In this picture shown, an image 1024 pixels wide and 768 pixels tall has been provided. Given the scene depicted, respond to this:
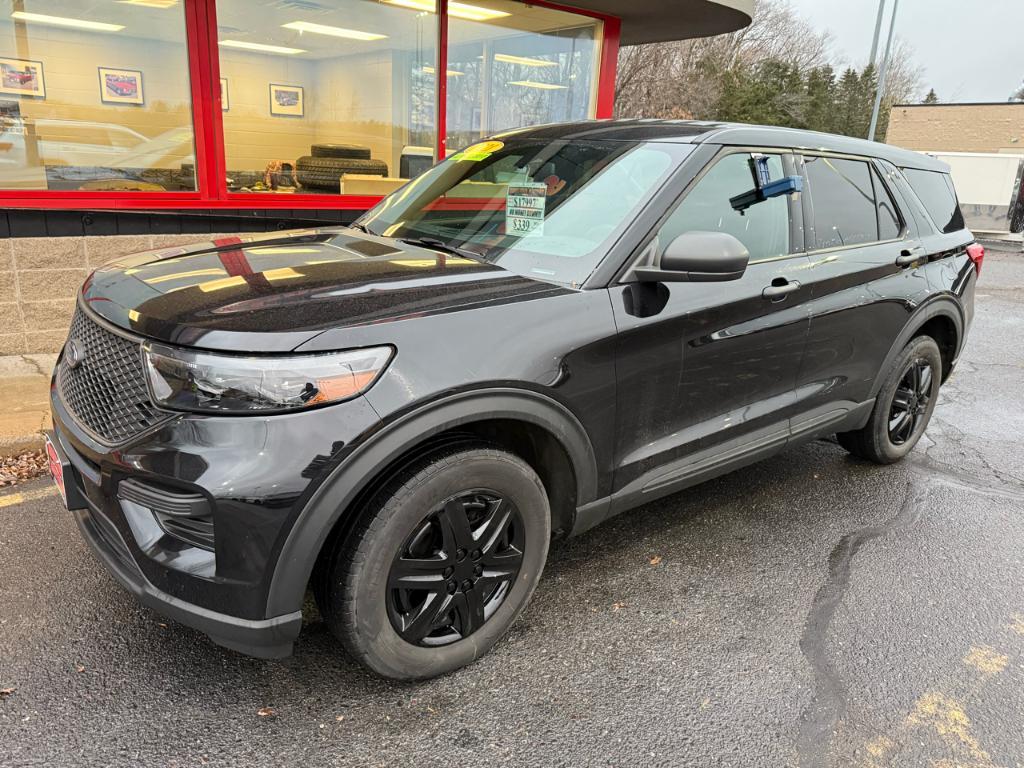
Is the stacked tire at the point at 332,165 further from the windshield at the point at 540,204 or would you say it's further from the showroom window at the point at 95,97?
the windshield at the point at 540,204

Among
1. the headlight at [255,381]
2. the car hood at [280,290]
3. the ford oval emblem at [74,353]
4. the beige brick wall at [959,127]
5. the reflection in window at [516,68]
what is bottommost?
the ford oval emblem at [74,353]

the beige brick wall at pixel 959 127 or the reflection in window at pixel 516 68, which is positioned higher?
Result: the beige brick wall at pixel 959 127

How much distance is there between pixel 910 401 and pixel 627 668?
9.00ft

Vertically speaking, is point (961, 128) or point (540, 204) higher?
point (961, 128)

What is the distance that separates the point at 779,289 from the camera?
10.5ft

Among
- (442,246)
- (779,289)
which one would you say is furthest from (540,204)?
(779,289)

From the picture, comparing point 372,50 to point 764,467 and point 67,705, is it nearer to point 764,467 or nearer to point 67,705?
point 764,467

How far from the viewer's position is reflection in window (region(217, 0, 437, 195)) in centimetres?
689

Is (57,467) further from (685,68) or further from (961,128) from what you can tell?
(961,128)

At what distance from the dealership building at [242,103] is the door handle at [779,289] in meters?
4.09

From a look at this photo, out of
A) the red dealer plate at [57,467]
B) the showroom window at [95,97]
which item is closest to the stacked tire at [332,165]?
the showroom window at [95,97]

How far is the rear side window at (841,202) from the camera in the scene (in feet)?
11.5

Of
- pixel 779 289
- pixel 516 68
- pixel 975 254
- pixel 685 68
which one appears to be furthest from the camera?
pixel 685 68

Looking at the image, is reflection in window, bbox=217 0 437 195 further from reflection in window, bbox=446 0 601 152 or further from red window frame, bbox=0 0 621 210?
reflection in window, bbox=446 0 601 152
